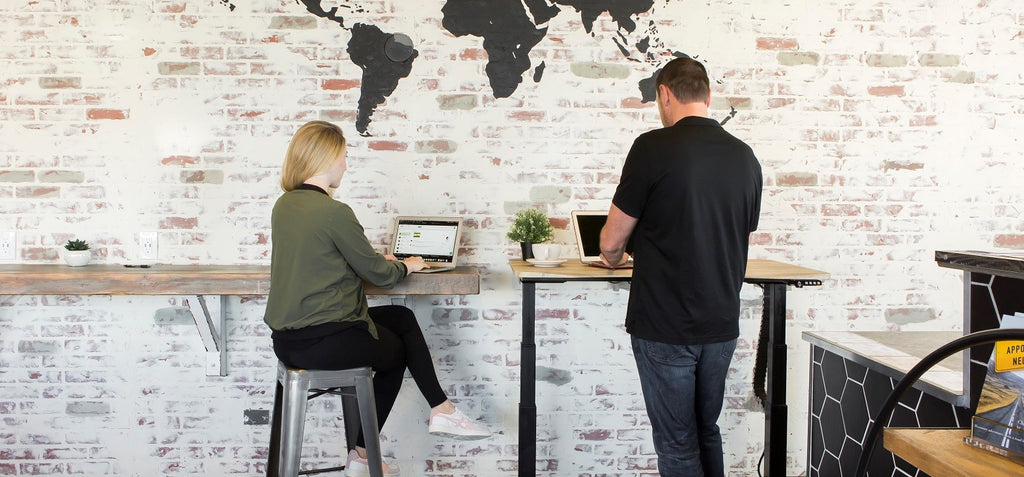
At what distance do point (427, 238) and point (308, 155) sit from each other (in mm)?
673

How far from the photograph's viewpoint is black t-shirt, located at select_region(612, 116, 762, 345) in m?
1.98

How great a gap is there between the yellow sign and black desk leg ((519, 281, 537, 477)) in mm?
1665

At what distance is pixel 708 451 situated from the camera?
2209mm

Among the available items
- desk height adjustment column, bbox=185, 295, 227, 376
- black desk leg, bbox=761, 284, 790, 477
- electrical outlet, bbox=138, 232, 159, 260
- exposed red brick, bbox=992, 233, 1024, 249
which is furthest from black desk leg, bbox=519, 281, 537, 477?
exposed red brick, bbox=992, 233, 1024, 249

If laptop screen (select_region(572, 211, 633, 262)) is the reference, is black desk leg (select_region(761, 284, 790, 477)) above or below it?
below

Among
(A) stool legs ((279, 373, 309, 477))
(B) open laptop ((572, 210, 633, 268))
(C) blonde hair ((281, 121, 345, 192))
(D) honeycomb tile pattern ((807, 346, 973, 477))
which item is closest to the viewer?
(D) honeycomb tile pattern ((807, 346, 973, 477))

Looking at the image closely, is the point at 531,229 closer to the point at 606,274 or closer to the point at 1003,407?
the point at 606,274

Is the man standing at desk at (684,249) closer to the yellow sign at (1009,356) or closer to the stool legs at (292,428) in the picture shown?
the stool legs at (292,428)

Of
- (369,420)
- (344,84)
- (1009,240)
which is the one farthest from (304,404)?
(1009,240)

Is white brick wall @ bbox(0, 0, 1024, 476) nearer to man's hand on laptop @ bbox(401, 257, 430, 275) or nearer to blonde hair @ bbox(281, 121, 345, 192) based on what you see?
man's hand on laptop @ bbox(401, 257, 430, 275)

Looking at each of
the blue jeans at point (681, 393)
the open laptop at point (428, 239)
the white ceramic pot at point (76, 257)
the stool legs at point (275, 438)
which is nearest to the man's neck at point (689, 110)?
the blue jeans at point (681, 393)

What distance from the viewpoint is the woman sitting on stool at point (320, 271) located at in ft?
7.33

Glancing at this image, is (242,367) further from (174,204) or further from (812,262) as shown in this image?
(812,262)

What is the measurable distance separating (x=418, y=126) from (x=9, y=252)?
1779mm
